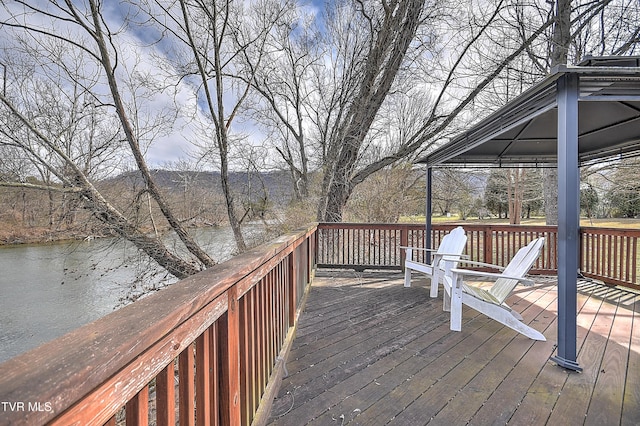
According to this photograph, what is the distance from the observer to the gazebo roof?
2295 millimetres

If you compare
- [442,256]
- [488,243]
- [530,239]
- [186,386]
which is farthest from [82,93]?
[530,239]

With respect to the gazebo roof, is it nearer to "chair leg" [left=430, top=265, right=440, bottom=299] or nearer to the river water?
"chair leg" [left=430, top=265, right=440, bottom=299]

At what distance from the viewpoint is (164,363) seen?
752 mm

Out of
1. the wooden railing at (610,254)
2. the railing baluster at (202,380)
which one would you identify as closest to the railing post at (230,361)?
the railing baluster at (202,380)

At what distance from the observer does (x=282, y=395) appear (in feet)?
6.51

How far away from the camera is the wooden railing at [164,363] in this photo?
436 millimetres

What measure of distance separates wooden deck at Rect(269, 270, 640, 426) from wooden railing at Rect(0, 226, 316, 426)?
→ 507 millimetres

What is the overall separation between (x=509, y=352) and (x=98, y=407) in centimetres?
294

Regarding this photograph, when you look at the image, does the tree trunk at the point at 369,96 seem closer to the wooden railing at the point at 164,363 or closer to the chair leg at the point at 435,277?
the chair leg at the point at 435,277

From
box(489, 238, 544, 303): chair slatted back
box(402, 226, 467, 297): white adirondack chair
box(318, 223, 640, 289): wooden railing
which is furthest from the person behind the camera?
box(318, 223, 640, 289): wooden railing

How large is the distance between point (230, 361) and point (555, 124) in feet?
13.9

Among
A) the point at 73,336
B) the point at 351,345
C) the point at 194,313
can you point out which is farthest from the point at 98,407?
the point at 351,345

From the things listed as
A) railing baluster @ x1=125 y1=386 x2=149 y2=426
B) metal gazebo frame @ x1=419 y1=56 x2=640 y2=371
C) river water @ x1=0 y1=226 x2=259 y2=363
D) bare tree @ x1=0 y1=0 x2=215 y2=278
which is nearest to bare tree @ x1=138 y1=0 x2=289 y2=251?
bare tree @ x1=0 y1=0 x2=215 y2=278

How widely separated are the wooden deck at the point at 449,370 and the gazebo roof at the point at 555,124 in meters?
1.97
